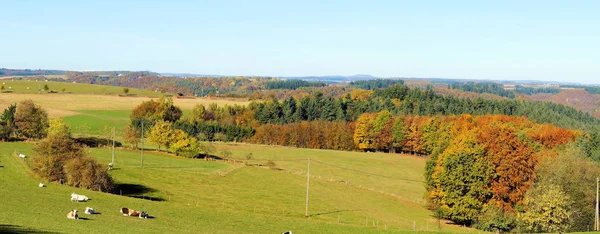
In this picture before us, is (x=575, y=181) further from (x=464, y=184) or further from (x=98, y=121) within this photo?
(x=98, y=121)

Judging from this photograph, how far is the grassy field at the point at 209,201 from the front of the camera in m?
36.6

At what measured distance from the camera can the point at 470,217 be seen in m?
60.6

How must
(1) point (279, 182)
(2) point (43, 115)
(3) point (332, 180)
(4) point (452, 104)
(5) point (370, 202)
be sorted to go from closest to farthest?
(5) point (370, 202)
(1) point (279, 182)
(3) point (332, 180)
(2) point (43, 115)
(4) point (452, 104)

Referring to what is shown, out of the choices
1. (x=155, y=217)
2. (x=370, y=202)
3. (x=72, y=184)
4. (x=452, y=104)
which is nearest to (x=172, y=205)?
(x=155, y=217)

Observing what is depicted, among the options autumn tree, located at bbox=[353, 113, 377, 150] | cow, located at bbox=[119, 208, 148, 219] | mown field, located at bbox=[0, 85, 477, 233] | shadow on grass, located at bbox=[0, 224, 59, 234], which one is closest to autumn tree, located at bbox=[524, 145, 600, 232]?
mown field, located at bbox=[0, 85, 477, 233]

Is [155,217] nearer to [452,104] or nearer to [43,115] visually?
[43,115]

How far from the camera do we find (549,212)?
160 feet

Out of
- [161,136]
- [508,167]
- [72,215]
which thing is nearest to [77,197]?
[72,215]

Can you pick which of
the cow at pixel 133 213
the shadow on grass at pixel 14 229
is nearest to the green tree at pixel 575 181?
the cow at pixel 133 213

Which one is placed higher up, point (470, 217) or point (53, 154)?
point (53, 154)

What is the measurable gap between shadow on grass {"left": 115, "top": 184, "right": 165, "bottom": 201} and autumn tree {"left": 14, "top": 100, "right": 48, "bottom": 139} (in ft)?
117

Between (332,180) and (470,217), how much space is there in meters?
24.3

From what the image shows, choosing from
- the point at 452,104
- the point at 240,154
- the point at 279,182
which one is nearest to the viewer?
the point at 279,182

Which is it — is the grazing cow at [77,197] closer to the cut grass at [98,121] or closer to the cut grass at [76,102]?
the cut grass at [98,121]
